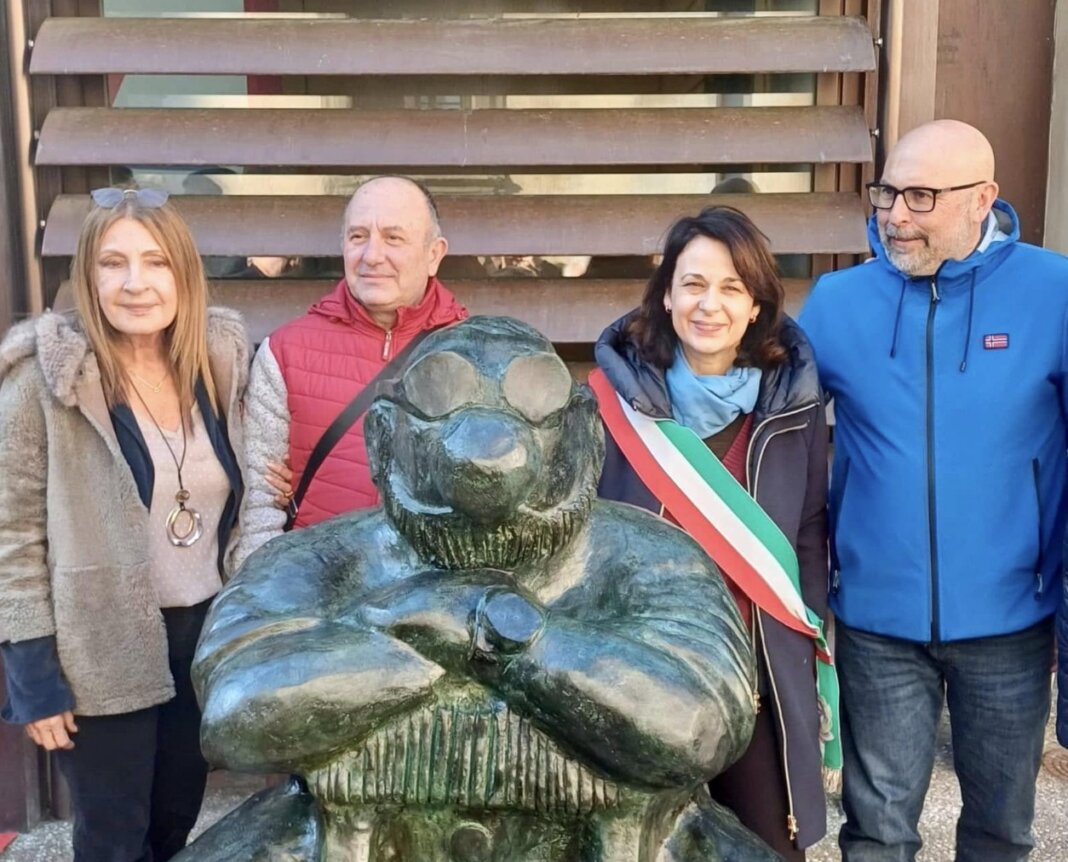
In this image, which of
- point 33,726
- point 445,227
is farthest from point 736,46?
point 33,726

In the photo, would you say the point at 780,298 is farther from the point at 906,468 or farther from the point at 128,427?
the point at 128,427

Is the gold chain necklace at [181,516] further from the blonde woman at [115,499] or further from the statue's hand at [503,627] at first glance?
the statue's hand at [503,627]

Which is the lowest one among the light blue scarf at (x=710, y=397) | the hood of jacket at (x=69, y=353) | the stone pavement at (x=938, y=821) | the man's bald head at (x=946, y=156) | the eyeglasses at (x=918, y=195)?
the stone pavement at (x=938, y=821)

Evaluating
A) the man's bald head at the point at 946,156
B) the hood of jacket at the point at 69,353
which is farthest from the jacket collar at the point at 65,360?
the man's bald head at the point at 946,156

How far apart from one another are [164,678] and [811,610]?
141cm

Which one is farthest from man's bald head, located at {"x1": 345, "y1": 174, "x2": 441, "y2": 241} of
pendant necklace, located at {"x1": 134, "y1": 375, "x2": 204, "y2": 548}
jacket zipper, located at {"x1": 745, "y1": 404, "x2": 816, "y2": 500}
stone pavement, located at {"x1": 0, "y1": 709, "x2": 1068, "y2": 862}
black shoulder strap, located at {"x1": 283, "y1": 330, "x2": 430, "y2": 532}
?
stone pavement, located at {"x1": 0, "y1": 709, "x2": 1068, "y2": 862}

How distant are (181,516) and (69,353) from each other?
1.35 feet

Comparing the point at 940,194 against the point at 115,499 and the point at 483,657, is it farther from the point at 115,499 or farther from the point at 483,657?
the point at 115,499

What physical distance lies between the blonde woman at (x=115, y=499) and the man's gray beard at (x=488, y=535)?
106 cm

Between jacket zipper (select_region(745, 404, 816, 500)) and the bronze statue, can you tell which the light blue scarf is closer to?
jacket zipper (select_region(745, 404, 816, 500))

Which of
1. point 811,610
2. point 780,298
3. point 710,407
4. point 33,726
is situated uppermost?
point 780,298

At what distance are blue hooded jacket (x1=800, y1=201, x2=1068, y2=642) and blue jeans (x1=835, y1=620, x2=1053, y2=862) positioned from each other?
3.4 inches

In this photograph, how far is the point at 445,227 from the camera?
11.3 feet

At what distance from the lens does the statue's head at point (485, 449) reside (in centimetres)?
135
